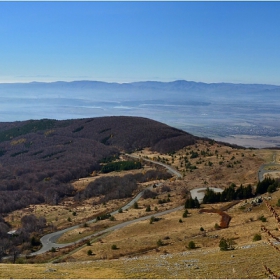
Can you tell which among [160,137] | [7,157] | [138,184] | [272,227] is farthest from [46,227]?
[7,157]

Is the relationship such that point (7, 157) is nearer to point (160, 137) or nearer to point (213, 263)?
point (160, 137)

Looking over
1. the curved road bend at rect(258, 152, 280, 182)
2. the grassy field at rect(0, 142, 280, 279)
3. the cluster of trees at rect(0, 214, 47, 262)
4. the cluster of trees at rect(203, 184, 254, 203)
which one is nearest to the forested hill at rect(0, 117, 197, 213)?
the grassy field at rect(0, 142, 280, 279)

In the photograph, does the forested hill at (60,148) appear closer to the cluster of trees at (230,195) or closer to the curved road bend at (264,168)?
the cluster of trees at (230,195)

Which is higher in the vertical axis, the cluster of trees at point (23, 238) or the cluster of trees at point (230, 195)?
the cluster of trees at point (230, 195)

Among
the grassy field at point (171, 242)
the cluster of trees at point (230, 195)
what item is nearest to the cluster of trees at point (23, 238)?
the grassy field at point (171, 242)

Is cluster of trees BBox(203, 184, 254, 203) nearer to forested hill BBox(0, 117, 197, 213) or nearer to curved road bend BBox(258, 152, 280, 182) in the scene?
curved road bend BBox(258, 152, 280, 182)

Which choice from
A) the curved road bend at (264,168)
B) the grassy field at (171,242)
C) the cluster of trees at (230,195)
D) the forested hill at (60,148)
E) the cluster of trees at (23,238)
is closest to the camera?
the grassy field at (171,242)
